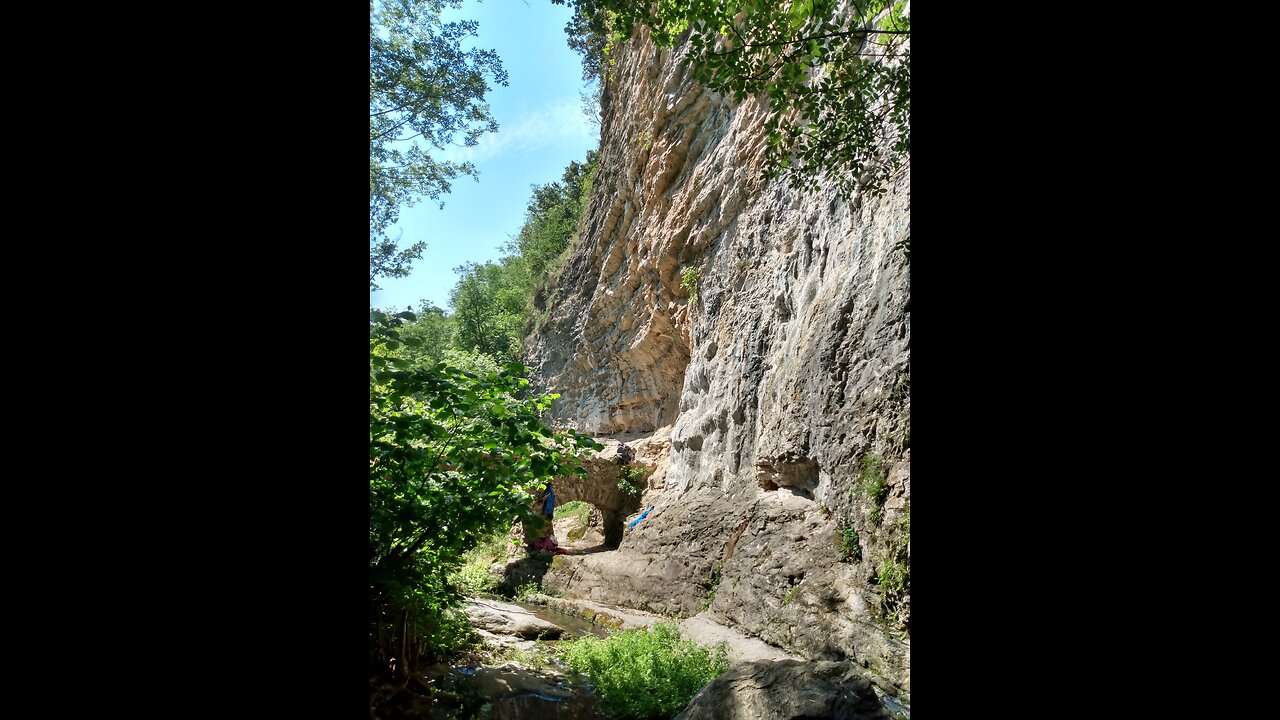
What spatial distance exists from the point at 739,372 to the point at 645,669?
20.7 feet

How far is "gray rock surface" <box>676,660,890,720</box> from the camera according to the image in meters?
3.53

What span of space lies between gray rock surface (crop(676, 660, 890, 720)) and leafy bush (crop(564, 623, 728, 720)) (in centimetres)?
138

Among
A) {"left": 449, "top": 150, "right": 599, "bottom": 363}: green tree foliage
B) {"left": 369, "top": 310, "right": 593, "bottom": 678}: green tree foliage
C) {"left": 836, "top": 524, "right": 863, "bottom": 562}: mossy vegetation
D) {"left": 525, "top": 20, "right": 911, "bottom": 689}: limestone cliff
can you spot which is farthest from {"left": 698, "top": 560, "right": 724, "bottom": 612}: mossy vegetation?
{"left": 449, "top": 150, "right": 599, "bottom": 363}: green tree foliage

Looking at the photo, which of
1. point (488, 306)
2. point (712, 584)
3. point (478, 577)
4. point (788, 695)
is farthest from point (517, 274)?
point (788, 695)

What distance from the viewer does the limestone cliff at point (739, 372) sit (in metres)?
6.76

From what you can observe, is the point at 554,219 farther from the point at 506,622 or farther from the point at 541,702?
the point at 541,702

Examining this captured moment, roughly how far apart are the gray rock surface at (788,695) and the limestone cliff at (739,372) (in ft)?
6.08

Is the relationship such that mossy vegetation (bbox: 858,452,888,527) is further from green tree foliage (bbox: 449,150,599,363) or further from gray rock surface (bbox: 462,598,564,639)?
green tree foliage (bbox: 449,150,599,363)

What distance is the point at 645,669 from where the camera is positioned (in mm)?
5816

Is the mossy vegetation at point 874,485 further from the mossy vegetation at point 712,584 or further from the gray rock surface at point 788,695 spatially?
the mossy vegetation at point 712,584
